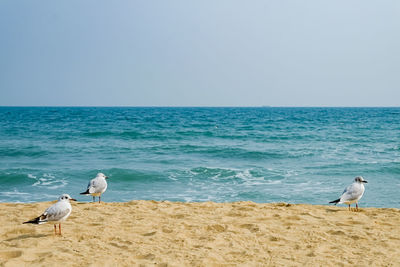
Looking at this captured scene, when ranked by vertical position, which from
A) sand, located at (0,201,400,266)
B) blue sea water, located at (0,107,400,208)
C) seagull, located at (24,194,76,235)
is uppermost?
seagull, located at (24,194,76,235)

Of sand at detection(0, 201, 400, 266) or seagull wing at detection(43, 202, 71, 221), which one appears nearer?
sand at detection(0, 201, 400, 266)

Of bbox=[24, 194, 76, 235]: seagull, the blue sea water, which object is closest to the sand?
bbox=[24, 194, 76, 235]: seagull

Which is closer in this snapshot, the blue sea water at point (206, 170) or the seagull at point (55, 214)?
the seagull at point (55, 214)

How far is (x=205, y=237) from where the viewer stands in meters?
5.29

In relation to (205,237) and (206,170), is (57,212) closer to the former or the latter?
(205,237)

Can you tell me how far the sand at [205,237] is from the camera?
443 cm

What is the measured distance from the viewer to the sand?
174 inches

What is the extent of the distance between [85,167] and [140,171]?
8.38ft

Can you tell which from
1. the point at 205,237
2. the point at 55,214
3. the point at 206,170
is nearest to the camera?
the point at 55,214

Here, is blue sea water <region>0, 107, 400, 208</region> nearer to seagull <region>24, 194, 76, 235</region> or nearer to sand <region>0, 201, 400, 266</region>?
sand <region>0, 201, 400, 266</region>

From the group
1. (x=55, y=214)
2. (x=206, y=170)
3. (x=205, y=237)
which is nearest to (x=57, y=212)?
(x=55, y=214)

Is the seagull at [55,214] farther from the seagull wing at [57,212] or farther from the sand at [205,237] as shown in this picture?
the sand at [205,237]

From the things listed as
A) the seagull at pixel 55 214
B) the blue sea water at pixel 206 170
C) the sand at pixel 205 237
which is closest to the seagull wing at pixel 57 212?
the seagull at pixel 55 214

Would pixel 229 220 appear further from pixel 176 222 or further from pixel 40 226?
pixel 40 226
